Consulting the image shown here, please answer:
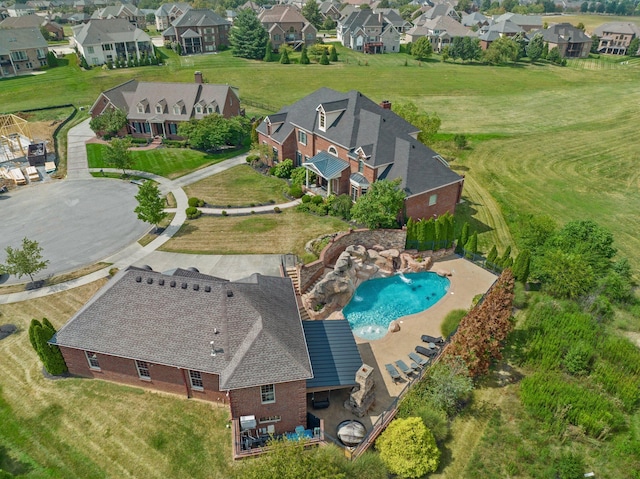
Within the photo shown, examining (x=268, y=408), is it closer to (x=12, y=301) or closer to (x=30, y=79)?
(x=12, y=301)

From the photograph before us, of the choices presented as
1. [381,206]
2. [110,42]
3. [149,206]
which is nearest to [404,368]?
[381,206]

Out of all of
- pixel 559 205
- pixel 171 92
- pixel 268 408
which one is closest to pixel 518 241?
pixel 559 205

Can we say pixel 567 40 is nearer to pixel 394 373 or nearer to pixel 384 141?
pixel 384 141

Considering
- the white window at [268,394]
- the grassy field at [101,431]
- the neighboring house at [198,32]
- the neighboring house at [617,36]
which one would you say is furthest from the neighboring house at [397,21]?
the grassy field at [101,431]

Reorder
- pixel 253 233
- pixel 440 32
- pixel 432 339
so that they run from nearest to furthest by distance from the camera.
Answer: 1. pixel 432 339
2. pixel 253 233
3. pixel 440 32

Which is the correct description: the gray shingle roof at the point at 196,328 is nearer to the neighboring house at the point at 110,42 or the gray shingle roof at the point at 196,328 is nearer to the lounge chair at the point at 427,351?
the lounge chair at the point at 427,351

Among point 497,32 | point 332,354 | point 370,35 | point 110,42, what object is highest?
point 497,32

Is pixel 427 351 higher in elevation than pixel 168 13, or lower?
lower
